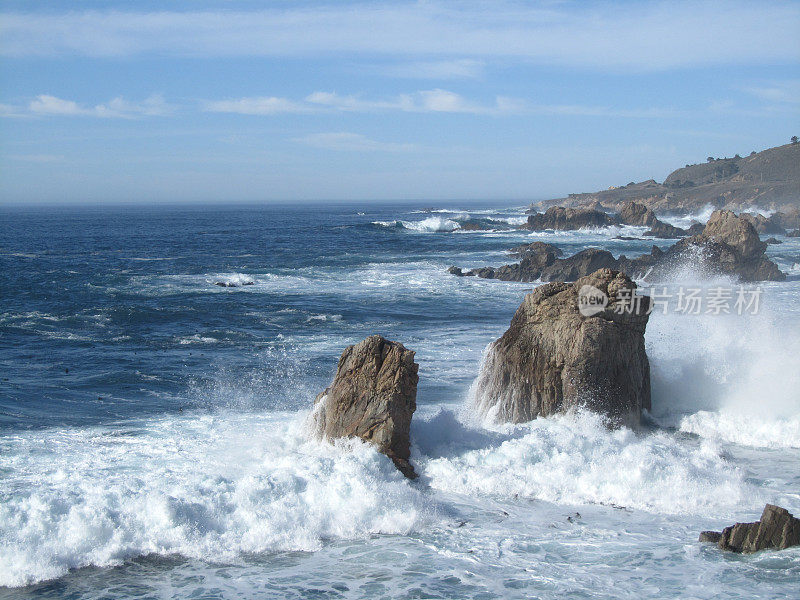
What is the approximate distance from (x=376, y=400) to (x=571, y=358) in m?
3.35

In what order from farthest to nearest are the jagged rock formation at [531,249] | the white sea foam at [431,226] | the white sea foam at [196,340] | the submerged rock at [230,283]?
1. the white sea foam at [431,226]
2. the jagged rock formation at [531,249]
3. the submerged rock at [230,283]
4. the white sea foam at [196,340]

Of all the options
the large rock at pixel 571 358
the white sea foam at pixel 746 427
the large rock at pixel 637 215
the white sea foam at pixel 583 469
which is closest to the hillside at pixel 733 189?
the large rock at pixel 637 215

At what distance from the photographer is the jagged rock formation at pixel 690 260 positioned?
34500 mm

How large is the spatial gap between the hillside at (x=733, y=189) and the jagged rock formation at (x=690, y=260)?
210 ft

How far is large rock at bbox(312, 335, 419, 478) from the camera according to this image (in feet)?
33.4

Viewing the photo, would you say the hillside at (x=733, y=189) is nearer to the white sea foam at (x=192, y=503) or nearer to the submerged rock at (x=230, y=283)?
the submerged rock at (x=230, y=283)

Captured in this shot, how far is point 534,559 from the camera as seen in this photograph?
26.6ft

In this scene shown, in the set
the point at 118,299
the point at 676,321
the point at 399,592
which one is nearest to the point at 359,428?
the point at 399,592

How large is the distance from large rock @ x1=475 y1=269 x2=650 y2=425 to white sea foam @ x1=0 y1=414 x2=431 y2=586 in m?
3.14

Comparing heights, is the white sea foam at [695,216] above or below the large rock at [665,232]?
above

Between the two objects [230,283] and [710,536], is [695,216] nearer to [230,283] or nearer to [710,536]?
[230,283]

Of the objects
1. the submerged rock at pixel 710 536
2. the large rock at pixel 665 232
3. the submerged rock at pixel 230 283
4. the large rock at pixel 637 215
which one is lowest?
the submerged rock at pixel 710 536

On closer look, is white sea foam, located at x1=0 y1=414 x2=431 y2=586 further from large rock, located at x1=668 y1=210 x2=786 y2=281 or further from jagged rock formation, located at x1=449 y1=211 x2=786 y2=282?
large rock, located at x1=668 y1=210 x2=786 y2=281

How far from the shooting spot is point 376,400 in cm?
1031
